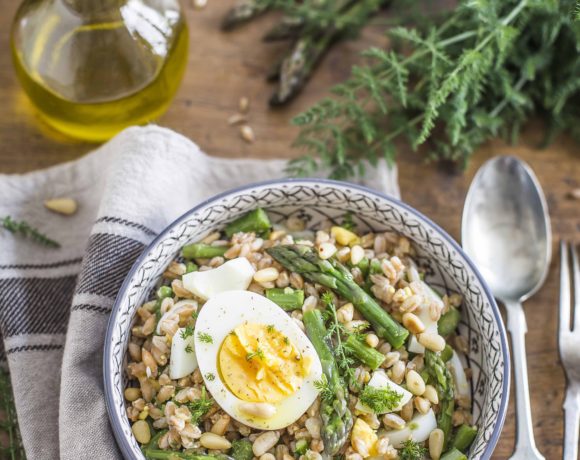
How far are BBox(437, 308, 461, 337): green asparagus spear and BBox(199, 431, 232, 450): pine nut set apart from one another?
836mm

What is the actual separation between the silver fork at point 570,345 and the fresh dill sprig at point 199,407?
1360mm

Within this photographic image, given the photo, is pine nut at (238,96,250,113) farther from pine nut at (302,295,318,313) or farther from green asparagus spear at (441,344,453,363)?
green asparagus spear at (441,344,453,363)

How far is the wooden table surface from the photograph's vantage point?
326cm

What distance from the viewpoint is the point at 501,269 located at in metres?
3.03

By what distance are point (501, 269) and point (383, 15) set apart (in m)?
1.40

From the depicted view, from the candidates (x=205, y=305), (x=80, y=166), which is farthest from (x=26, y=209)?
(x=205, y=305)

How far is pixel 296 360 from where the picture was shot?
2342 millimetres

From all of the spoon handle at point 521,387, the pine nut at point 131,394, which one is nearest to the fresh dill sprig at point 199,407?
the pine nut at point 131,394

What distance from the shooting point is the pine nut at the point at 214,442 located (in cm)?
232

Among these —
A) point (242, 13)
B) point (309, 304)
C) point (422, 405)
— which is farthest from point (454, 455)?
point (242, 13)

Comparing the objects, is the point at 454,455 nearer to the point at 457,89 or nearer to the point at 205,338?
the point at 205,338

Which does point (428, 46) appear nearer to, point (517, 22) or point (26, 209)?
point (517, 22)

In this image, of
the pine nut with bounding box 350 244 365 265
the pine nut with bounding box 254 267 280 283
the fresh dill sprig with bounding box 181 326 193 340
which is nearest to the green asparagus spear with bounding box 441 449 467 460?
the pine nut with bounding box 350 244 365 265

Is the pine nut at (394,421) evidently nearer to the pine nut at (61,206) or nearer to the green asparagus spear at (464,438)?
the green asparagus spear at (464,438)
